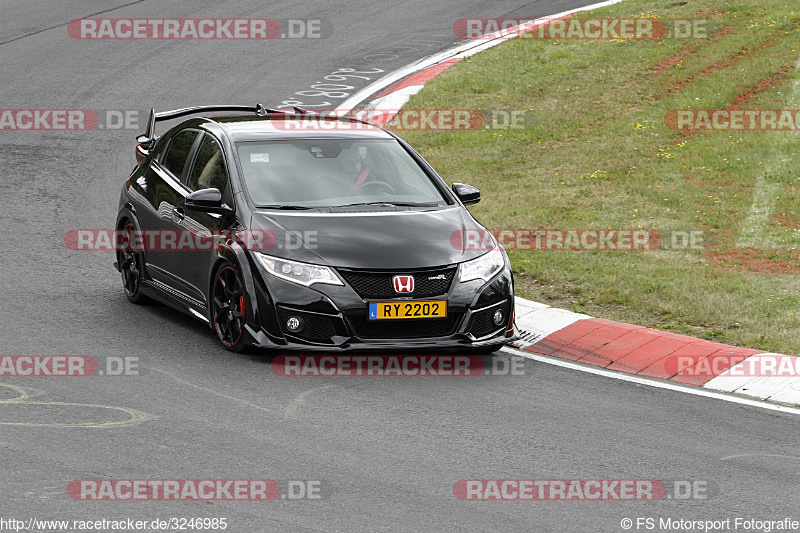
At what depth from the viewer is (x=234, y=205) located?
8914 millimetres

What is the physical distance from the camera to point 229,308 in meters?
8.65

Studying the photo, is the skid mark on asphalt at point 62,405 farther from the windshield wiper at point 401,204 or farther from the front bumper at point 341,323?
the windshield wiper at point 401,204

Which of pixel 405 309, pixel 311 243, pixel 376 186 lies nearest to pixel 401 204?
pixel 376 186

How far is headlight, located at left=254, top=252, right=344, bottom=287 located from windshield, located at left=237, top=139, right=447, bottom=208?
73cm

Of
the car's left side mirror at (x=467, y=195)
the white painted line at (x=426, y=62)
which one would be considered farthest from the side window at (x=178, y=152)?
the white painted line at (x=426, y=62)

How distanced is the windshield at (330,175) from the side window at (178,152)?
2.45 ft

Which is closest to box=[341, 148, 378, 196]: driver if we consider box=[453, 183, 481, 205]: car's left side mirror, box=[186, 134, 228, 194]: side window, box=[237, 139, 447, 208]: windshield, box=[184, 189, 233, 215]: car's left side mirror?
box=[237, 139, 447, 208]: windshield

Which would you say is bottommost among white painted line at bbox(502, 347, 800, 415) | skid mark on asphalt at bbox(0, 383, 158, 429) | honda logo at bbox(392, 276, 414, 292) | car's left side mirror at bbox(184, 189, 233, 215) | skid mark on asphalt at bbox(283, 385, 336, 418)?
white painted line at bbox(502, 347, 800, 415)

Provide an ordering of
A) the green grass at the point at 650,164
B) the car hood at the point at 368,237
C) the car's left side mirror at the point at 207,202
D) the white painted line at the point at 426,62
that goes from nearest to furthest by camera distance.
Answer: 1. the car hood at the point at 368,237
2. the car's left side mirror at the point at 207,202
3. the green grass at the point at 650,164
4. the white painted line at the point at 426,62

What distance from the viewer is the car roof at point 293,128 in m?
9.60

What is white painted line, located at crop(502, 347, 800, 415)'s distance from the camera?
7.89 metres

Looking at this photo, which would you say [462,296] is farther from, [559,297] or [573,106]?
[573,106]

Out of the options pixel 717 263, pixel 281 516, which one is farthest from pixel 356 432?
pixel 717 263

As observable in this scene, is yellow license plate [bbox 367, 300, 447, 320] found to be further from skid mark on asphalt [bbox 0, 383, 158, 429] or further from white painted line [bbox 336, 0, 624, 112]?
white painted line [bbox 336, 0, 624, 112]
